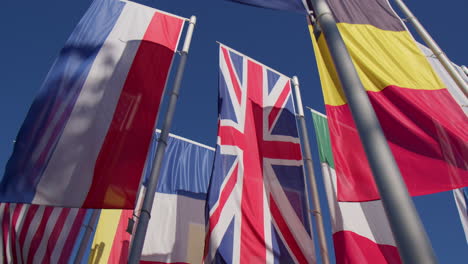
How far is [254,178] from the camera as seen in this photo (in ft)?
24.0

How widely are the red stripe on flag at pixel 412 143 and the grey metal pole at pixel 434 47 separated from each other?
3.06 feet

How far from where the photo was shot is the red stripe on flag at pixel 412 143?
14.2 ft

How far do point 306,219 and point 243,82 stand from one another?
10.6 ft

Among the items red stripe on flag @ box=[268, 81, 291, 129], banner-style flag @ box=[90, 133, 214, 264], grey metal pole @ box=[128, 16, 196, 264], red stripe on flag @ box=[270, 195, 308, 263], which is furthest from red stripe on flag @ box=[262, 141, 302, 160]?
banner-style flag @ box=[90, 133, 214, 264]

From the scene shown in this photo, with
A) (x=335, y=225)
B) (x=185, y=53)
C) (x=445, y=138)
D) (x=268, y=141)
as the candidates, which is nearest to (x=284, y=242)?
(x=335, y=225)

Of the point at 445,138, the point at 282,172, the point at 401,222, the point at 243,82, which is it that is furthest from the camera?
the point at 243,82

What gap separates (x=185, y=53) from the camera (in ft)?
26.3

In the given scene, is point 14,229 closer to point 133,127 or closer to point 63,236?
point 63,236

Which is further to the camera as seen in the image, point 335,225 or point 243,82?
point 243,82

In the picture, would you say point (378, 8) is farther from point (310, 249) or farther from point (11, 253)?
point (11, 253)

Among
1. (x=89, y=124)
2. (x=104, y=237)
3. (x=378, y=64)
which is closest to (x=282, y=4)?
(x=378, y=64)

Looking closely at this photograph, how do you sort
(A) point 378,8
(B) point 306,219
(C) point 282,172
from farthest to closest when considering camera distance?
1. (C) point 282,172
2. (B) point 306,219
3. (A) point 378,8

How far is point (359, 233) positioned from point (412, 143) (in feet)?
10.5

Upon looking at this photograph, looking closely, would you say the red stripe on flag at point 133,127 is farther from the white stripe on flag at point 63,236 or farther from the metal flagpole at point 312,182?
the metal flagpole at point 312,182
